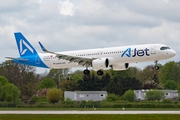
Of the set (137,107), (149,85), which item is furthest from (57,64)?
(149,85)

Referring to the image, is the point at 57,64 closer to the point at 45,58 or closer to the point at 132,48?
the point at 45,58

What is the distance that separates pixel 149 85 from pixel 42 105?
219 ft

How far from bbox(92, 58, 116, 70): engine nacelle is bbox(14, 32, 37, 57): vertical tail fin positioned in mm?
11956

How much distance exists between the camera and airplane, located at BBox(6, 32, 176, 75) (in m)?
76.2

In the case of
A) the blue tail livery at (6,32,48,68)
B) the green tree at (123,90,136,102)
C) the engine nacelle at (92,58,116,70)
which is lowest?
the green tree at (123,90,136,102)

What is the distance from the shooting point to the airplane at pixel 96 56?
7625 cm

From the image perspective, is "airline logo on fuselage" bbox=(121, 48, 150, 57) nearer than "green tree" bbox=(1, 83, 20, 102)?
Yes

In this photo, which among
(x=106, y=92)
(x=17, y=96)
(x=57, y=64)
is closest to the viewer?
(x=57, y=64)

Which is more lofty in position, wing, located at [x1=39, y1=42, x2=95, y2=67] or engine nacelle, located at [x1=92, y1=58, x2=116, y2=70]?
wing, located at [x1=39, y1=42, x2=95, y2=67]

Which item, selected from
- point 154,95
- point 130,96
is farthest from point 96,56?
point 154,95

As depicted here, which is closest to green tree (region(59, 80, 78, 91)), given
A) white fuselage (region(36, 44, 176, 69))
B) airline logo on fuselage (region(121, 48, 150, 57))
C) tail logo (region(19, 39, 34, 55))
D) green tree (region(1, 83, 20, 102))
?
green tree (region(1, 83, 20, 102))

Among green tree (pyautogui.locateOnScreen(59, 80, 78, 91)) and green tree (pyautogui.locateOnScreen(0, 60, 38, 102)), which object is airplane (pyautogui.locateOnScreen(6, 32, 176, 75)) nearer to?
green tree (pyautogui.locateOnScreen(0, 60, 38, 102))

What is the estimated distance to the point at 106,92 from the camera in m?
156

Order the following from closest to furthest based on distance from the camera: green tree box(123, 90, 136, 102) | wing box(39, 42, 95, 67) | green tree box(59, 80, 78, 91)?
wing box(39, 42, 95, 67) < green tree box(123, 90, 136, 102) < green tree box(59, 80, 78, 91)
